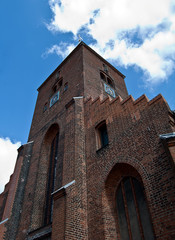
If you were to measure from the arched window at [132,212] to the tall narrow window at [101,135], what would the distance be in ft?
6.56

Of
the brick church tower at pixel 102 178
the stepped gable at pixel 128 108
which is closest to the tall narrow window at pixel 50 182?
the brick church tower at pixel 102 178

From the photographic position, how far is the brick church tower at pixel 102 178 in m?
5.82

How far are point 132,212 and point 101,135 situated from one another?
358 cm

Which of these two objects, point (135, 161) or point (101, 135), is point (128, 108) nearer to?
point (101, 135)

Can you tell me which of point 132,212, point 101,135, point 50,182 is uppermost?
point 101,135

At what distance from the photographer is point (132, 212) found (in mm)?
6527

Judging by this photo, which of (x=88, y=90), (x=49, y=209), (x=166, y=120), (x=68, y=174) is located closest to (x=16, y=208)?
(x=49, y=209)

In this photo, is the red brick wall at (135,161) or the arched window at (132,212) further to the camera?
the arched window at (132,212)

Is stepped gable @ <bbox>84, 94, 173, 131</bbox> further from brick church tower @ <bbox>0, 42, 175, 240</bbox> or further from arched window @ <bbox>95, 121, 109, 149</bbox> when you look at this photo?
arched window @ <bbox>95, 121, 109, 149</bbox>

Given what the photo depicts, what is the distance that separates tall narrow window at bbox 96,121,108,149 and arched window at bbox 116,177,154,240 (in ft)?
6.56

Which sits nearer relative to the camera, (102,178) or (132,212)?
(132,212)

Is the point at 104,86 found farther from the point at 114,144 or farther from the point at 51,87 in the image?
the point at 114,144

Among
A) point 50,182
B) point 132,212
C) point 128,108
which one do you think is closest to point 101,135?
point 128,108

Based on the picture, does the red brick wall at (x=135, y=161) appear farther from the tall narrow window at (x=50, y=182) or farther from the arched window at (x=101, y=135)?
the tall narrow window at (x=50, y=182)
